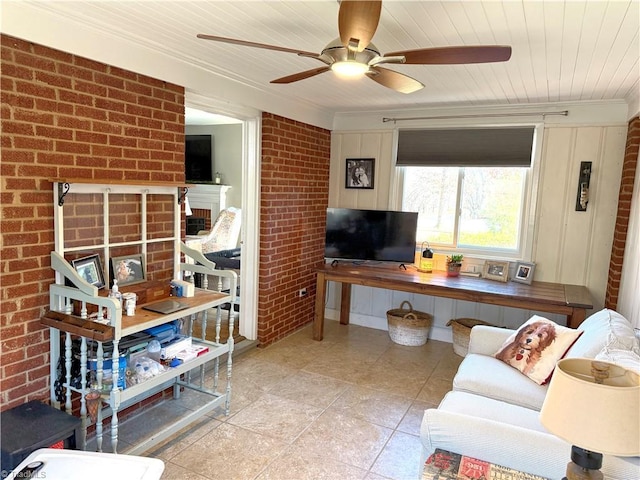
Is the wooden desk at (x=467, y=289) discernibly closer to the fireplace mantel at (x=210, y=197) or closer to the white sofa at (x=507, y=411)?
the white sofa at (x=507, y=411)

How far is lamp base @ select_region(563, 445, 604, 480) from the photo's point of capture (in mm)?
1336

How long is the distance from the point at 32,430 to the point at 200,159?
5479mm

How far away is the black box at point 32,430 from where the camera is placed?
1787 millimetres

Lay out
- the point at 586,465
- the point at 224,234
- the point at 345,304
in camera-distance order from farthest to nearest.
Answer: the point at 224,234 → the point at 345,304 → the point at 586,465

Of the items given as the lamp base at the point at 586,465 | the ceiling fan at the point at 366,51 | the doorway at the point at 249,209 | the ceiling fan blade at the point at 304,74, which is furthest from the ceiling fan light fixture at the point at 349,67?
the lamp base at the point at 586,465

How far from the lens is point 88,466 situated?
166cm

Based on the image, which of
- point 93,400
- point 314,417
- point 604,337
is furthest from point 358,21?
point 314,417

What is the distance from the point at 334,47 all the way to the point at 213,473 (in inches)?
87.3

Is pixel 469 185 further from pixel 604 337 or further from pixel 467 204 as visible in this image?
pixel 604 337

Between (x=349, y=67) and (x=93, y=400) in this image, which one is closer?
(x=349, y=67)

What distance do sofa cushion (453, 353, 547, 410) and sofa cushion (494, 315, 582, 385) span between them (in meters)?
0.05

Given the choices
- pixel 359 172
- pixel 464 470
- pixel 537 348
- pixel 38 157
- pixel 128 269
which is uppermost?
pixel 359 172

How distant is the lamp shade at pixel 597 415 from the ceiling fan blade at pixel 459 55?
123 cm

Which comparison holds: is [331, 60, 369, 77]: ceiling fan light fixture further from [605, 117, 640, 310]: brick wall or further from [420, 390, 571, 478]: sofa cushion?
[605, 117, 640, 310]: brick wall
